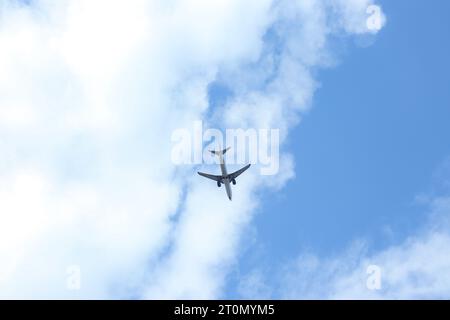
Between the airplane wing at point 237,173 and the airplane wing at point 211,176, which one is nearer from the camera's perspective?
the airplane wing at point 237,173

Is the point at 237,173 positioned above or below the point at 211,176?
below

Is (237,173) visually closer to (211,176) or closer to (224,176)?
(224,176)

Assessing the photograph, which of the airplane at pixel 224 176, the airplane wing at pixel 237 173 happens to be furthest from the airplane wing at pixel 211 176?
the airplane wing at pixel 237 173

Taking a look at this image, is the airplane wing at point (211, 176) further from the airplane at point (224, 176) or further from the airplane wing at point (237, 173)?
the airplane wing at point (237, 173)

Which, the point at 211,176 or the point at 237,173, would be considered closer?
the point at 237,173

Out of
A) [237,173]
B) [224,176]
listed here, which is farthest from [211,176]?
[237,173]

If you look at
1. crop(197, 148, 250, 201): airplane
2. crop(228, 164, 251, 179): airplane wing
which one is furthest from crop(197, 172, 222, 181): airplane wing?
crop(228, 164, 251, 179): airplane wing
